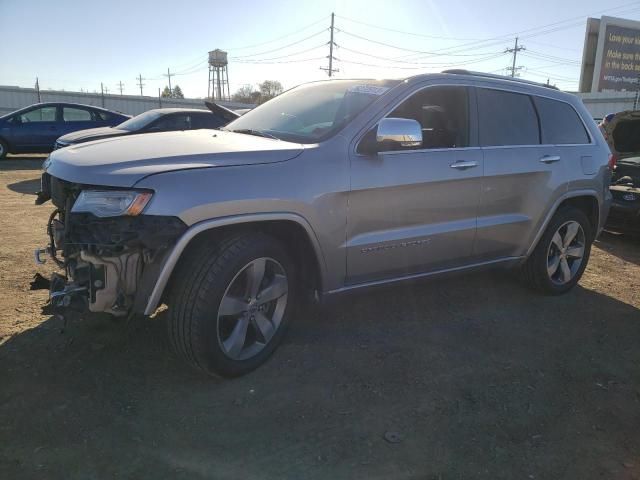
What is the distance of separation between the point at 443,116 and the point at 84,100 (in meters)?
32.1

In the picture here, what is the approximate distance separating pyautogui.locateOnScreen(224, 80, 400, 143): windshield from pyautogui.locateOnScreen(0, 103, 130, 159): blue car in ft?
34.4

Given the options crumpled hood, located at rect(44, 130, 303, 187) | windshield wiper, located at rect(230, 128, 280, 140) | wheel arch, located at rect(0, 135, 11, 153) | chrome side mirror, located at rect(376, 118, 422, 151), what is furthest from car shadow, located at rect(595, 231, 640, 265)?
wheel arch, located at rect(0, 135, 11, 153)

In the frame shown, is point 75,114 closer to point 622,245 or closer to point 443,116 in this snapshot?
point 443,116

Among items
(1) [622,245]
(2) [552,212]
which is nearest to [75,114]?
(2) [552,212]

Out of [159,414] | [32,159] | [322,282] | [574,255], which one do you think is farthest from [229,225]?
[32,159]

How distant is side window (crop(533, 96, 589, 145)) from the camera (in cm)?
443

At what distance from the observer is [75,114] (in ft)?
43.1

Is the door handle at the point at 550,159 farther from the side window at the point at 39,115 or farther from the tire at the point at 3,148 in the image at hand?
the tire at the point at 3,148

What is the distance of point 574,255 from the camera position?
15.7 feet

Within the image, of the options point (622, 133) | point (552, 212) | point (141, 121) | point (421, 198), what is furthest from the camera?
point (141, 121)

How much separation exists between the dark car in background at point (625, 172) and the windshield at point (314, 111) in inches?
147

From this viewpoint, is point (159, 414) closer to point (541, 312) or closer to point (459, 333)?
point (459, 333)

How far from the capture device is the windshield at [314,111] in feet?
11.0

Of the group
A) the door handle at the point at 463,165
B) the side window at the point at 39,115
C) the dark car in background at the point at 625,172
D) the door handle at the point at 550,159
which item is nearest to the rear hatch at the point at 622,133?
the dark car in background at the point at 625,172
